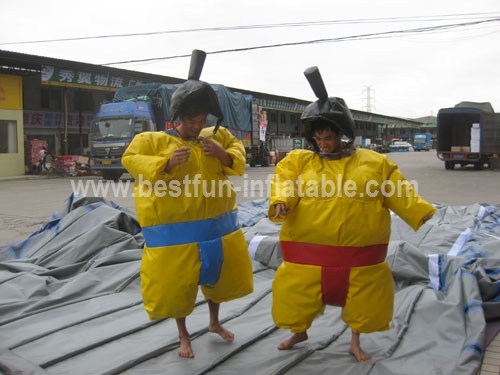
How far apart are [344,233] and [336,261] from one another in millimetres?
160

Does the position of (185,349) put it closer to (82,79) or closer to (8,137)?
(8,137)

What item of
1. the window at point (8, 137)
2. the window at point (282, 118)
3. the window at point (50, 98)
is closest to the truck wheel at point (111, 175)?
the window at point (8, 137)

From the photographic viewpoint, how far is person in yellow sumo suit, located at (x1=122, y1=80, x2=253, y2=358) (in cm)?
281

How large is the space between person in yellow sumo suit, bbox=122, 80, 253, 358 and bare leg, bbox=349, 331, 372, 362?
68 centimetres

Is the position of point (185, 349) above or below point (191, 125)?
below

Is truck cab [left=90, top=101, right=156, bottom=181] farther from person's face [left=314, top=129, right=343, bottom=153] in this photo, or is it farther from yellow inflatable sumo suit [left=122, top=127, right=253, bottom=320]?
person's face [left=314, top=129, right=343, bottom=153]

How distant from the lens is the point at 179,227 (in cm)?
284

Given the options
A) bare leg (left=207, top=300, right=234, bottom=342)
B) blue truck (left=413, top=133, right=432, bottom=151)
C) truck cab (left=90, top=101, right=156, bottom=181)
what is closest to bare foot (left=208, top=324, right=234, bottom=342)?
bare leg (left=207, top=300, right=234, bottom=342)

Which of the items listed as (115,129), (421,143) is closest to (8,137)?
(115,129)

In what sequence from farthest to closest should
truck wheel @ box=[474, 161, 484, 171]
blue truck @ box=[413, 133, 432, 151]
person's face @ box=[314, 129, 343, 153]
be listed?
1. blue truck @ box=[413, 133, 432, 151]
2. truck wheel @ box=[474, 161, 484, 171]
3. person's face @ box=[314, 129, 343, 153]

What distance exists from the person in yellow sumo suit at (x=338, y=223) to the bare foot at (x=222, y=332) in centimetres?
44

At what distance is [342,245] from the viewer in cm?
275

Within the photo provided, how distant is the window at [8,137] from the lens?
20.8 meters

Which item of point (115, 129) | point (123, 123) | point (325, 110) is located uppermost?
point (123, 123)
